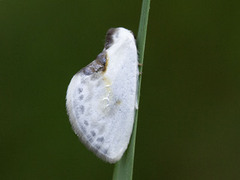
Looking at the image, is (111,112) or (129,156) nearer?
(129,156)

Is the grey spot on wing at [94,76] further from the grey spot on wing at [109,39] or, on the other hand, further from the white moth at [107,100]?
the grey spot on wing at [109,39]

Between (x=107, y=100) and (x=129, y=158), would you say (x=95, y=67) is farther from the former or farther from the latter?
(x=129, y=158)

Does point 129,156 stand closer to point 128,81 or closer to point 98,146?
point 98,146

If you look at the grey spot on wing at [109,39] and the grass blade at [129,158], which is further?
the grey spot on wing at [109,39]

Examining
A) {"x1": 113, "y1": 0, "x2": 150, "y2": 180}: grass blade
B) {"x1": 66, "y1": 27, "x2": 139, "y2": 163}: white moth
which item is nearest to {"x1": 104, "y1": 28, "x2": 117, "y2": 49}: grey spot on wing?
{"x1": 66, "y1": 27, "x2": 139, "y2": 163}: white moth

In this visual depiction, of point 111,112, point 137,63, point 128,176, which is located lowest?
point 128,176

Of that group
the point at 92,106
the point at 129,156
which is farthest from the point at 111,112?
the point at 129,156

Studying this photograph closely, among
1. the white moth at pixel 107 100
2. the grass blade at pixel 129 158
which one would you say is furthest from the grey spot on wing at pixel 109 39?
the grass blade at pixel 129 158

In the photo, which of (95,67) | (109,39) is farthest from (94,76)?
(109,39)
